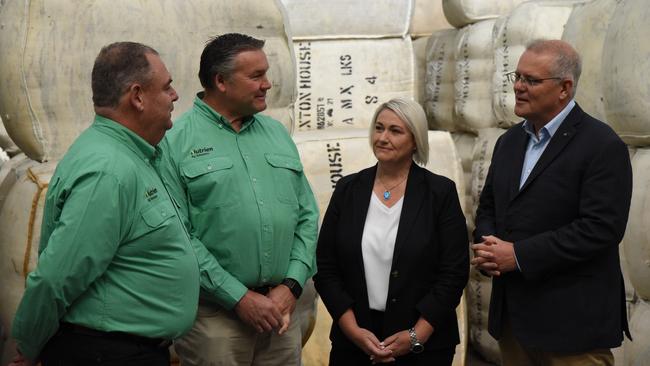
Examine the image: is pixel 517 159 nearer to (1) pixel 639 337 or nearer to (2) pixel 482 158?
(1) pixel 639 337

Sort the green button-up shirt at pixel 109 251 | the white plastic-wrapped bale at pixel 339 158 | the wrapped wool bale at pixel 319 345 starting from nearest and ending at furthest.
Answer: the green button-up shirt at pixel 109 251
the wrapped wool bale at pixel 319 345
the white plastic-wrapped bale at pixel 339 158

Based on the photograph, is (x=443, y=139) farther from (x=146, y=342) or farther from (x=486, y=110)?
(x=146, y=342)

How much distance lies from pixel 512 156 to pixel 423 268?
0.39m

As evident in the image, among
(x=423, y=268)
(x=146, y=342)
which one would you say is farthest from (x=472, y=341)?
(x=146, y=342)

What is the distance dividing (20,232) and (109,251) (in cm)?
120

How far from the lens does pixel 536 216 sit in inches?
108

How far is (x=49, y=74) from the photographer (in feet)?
10.4

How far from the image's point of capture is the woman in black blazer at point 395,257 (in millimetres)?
2879

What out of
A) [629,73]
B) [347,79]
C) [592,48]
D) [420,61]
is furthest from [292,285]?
[420,61]

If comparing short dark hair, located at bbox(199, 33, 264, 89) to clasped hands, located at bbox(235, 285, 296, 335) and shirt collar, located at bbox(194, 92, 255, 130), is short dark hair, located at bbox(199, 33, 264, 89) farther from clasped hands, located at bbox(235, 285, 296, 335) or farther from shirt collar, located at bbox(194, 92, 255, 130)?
clasped hands, located at bbox(235, 285, 296, 335)

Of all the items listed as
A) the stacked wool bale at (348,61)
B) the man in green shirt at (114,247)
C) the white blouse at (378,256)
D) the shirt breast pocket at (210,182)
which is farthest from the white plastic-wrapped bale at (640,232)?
the man in green shirt at (114,247)

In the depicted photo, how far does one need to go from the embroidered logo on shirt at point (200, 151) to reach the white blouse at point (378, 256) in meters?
0.52

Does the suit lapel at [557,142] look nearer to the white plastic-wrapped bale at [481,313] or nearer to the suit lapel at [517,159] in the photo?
the suit lapel at [517,159]

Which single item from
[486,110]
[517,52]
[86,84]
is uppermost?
[86,84]
